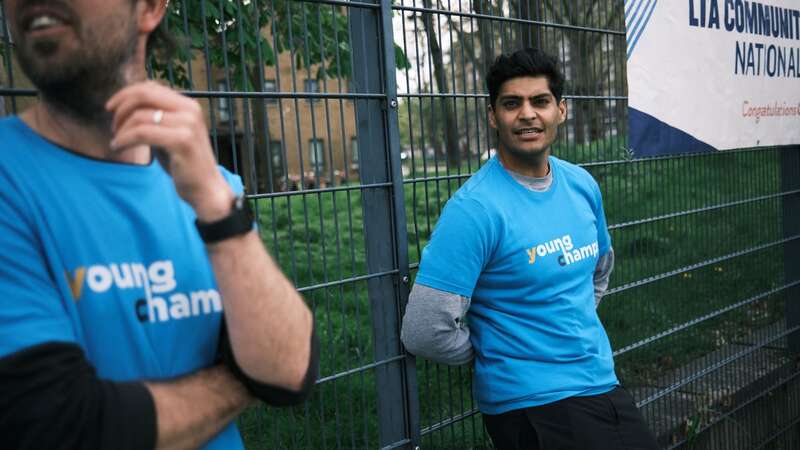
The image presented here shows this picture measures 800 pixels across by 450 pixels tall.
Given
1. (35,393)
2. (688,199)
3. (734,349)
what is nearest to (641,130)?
(688,199)

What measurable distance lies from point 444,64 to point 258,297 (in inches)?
79.0

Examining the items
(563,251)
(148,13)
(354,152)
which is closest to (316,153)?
(354,152)

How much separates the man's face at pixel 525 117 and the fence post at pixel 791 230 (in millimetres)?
3114

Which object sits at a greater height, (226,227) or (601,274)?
(226,227)

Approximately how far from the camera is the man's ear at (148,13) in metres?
1.45

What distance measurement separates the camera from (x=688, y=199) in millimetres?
4398

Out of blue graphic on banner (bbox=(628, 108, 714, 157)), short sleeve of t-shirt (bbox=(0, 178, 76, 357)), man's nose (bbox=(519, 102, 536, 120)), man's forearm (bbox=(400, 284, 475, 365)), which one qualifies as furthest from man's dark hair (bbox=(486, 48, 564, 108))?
short sleeve of t-shirt (bbox=(0, 178, 76, 357))

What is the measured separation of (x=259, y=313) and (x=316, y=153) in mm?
1295

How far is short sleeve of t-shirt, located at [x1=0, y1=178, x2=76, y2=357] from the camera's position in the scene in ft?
4.06

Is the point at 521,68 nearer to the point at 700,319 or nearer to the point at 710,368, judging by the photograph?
the point at 700,319

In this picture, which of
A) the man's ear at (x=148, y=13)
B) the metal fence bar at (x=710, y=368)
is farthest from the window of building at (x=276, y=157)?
the metal fence bar at (x=710, y=368)

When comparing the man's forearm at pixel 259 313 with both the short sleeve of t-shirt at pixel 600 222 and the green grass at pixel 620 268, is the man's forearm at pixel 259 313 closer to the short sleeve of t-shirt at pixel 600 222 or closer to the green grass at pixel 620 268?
the green grass at pixel 620 268

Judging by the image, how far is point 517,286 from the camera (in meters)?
2.77

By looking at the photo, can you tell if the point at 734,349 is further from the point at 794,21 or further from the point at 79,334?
the point at 79,334
